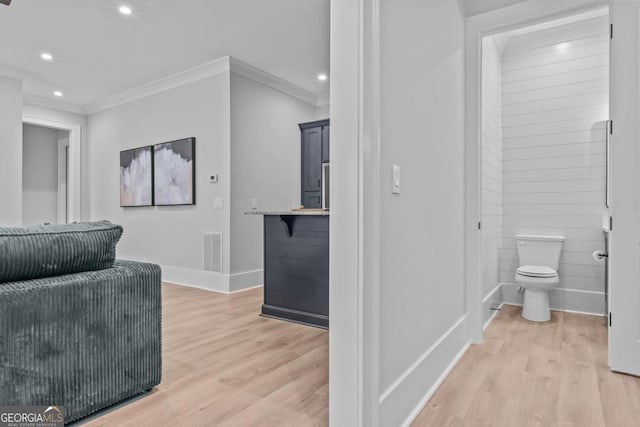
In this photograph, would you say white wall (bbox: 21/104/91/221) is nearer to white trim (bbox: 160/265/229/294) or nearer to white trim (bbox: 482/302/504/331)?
white trim (bbox: 160/265/229/294)

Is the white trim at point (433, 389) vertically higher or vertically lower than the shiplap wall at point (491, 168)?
lower

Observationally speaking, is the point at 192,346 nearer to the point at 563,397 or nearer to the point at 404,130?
the point at 404,130

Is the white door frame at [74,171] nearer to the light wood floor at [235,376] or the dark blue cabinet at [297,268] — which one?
the light wood floor at [235,376]

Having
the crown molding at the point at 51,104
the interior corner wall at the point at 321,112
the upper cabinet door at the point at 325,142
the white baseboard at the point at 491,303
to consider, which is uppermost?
the crown molding at the point at 51,104

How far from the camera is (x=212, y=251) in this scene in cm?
448

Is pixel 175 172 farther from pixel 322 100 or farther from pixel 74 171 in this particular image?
pixel 74 171

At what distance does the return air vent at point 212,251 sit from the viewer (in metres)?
4.41

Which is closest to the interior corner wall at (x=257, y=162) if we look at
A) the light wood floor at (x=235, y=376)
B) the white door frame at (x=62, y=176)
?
the light wood floor at (x=235, y=376)

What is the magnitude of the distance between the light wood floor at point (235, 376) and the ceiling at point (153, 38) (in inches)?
109

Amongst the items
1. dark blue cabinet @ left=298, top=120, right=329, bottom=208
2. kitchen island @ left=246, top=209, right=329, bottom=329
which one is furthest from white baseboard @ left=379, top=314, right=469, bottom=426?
dark blue cabinet @ left=298, top=120, right=329, bottom=208

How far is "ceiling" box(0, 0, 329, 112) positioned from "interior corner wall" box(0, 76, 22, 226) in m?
0.27

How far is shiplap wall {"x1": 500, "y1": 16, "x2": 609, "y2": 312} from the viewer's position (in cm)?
343

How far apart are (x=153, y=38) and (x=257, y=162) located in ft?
5.75

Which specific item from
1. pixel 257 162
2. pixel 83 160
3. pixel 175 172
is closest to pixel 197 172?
pixel 175 172
